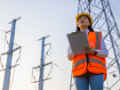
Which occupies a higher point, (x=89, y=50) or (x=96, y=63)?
(x=89, y=50)

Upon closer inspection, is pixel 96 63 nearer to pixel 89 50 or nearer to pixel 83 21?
pixel 89 50

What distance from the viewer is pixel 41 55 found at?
585 inches

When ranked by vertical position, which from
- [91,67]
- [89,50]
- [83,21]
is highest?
[83,21]

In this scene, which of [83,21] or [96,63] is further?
[83,21]

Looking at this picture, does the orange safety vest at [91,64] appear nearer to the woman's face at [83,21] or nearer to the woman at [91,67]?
the woman at [91,67]

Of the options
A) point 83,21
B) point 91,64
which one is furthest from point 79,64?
point 83,21

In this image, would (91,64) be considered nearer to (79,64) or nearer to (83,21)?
(79,64)

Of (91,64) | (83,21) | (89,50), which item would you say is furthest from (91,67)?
(83,21)

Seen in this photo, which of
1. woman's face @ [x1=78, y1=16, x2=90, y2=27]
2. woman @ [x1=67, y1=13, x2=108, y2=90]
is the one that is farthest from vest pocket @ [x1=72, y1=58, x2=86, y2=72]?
woman's face @ [x1=78, y1=16, x2=90, y2=27]

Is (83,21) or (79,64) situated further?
(83,21)

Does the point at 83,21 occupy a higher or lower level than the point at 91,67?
higher

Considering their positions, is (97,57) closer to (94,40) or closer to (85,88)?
(94,40)

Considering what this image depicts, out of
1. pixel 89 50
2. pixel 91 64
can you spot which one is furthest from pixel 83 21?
pixel 91 64

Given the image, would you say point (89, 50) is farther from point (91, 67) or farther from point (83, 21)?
point (83, 21)
